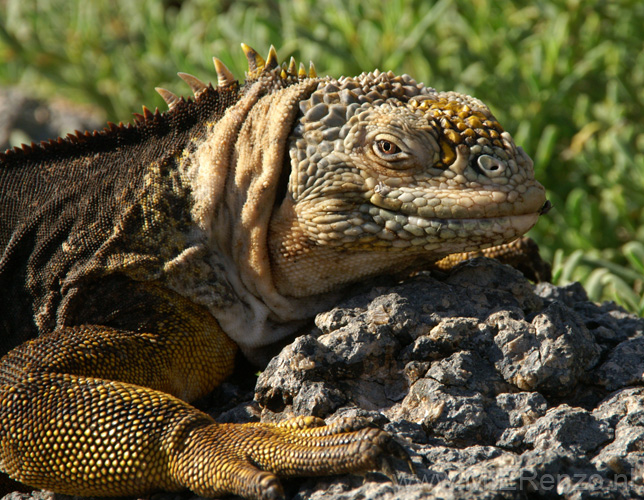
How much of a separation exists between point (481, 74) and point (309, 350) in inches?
216

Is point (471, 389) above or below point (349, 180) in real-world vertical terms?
below

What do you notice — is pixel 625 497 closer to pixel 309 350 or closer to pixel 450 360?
pixel 450 360

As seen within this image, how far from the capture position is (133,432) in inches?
127

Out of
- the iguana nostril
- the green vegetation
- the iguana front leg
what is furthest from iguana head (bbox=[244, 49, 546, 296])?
the green vegetation

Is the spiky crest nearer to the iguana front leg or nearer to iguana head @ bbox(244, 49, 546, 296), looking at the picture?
iguana head @ bbox(244, 49, 546, 296)

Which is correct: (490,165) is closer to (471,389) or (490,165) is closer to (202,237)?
(471,389)

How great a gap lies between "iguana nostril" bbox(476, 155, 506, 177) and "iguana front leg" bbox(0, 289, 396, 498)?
1415 millimetres

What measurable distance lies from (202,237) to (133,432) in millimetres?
1147

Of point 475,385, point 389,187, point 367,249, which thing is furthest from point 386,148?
point 475,385

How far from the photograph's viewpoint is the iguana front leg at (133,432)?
9.77 ft

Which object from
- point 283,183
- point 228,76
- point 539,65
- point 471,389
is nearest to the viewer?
point 471,389

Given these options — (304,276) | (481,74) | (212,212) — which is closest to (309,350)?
(304,276)

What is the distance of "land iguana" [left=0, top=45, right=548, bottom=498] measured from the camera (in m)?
3.33

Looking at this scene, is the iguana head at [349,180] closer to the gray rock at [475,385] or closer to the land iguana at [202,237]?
the land iguana at [202,237]
